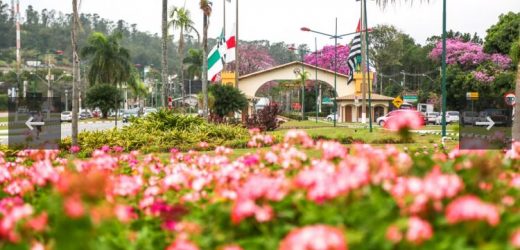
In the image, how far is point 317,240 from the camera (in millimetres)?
2859

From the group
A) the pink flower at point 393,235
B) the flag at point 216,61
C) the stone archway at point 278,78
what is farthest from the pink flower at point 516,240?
the stone archway at point 278,78

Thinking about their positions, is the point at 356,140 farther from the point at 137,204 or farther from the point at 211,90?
the point at 211,90

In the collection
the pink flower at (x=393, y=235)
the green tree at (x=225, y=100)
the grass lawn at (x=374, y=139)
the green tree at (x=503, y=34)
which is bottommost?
the grass lawn at (x=374, y=139)

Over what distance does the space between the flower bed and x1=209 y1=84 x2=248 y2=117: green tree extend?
38425 millimetres

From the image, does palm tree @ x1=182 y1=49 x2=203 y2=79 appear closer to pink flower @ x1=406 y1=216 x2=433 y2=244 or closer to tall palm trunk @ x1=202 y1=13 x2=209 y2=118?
tall palm trunk @ x1=202 y1=13 x2=209 y2=118

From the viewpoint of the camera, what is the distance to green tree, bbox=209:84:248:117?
43.5 meters

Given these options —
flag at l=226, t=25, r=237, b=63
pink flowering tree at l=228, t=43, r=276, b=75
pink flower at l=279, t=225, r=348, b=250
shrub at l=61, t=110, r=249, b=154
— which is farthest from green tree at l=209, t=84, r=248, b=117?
pink flowering tree at l=228, t=43, r=276, b=75

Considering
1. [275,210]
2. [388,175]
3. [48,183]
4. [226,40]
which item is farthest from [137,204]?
[226,40]

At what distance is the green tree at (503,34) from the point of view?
49.6m

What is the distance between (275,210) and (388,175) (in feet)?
2.30

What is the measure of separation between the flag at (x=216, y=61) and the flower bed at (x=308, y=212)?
33.4 meters

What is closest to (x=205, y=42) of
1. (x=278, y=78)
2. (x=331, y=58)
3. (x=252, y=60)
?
(x=278, y=78)

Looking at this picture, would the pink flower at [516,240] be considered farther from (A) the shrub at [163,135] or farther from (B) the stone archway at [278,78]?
(B) the stone archway at [278,78]

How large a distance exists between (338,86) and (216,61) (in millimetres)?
24841
